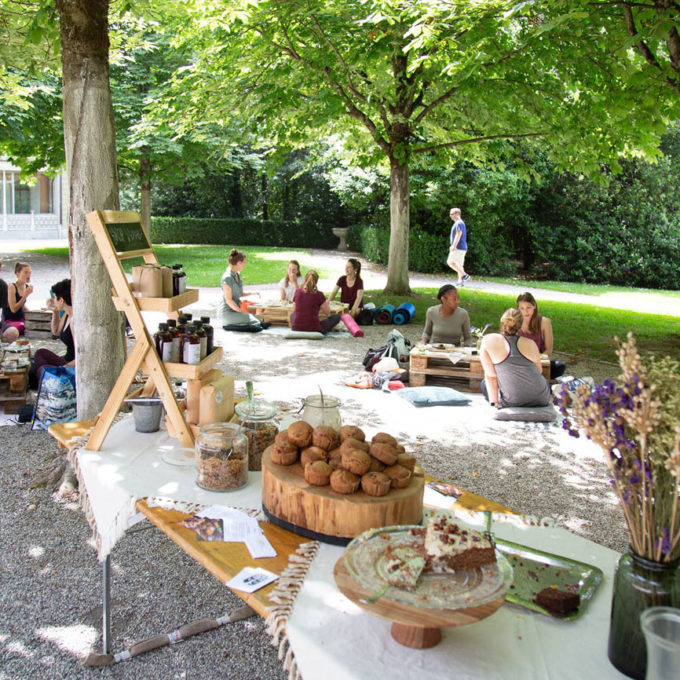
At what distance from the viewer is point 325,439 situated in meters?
2.98

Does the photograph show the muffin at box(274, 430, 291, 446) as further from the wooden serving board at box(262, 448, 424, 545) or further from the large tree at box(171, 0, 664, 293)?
the large tree at box(171, 0, 664, 293)

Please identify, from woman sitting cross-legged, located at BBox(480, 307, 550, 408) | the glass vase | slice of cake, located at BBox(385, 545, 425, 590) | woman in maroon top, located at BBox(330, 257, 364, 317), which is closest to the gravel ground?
woman sitting cross-legged, located at BBox(480, 307, 550, 408)

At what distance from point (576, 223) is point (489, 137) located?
11322 millimetres

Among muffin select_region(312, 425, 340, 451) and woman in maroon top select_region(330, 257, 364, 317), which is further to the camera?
woman in maroon top select_region(330, 257, 364, 317)

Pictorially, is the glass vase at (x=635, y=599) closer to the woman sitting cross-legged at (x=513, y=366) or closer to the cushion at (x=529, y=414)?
the woman sitting cross-legged at (x=513, y=366)

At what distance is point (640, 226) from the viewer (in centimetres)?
2544

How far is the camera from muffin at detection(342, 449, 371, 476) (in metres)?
2.74

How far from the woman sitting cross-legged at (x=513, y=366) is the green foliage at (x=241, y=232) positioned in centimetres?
2759

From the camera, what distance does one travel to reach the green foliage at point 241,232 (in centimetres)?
3466

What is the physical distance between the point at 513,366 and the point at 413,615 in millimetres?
5443

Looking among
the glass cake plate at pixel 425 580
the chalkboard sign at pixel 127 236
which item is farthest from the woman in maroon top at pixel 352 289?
the glass cake plate at pixel 425 580

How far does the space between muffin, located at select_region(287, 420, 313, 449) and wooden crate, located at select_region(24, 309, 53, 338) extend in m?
9.44

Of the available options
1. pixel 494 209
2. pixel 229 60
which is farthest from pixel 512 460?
pixel 494 209

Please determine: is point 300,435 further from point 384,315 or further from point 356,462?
point 384,315
